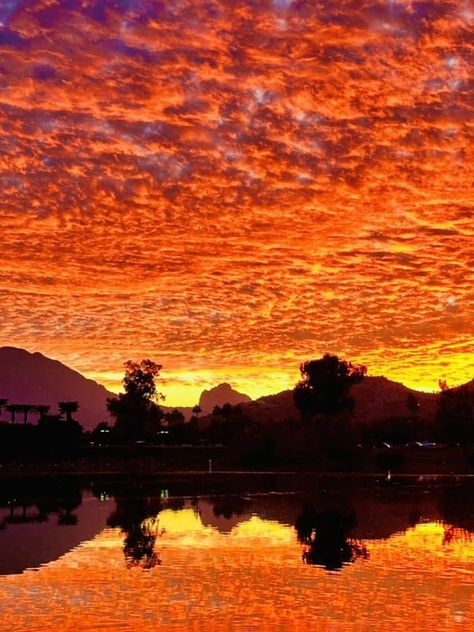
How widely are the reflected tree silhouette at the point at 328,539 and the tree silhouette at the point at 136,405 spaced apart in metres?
97.9

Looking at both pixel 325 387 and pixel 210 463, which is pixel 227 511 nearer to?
pixel 210 463

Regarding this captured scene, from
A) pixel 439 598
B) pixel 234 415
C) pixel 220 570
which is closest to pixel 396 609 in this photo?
pixel 439 598

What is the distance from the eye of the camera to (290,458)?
109 meters

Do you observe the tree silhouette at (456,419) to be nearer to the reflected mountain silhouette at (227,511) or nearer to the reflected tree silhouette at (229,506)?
the reflected mountain silhouette at (227,511)

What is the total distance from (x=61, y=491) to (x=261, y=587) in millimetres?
42601

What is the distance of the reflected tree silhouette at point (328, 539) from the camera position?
3016cm

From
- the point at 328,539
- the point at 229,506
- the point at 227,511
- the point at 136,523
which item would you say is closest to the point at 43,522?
the point at 136,523

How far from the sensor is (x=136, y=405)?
144 m

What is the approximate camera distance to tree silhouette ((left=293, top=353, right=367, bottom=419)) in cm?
15188

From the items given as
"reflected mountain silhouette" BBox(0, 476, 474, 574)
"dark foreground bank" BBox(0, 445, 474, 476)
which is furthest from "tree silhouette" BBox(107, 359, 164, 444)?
"reflected mountain silhouette" BBox(0, 476, 474, 574)

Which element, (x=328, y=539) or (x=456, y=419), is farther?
(x=456, y=419)

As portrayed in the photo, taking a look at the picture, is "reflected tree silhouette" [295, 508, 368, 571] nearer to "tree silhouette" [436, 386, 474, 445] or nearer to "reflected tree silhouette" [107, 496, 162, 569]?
"reflected tree silhouette" [107, 496, 162, 569]

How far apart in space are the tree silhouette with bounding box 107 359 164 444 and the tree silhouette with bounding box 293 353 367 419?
77.5 ft

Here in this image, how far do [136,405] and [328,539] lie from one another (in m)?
110
